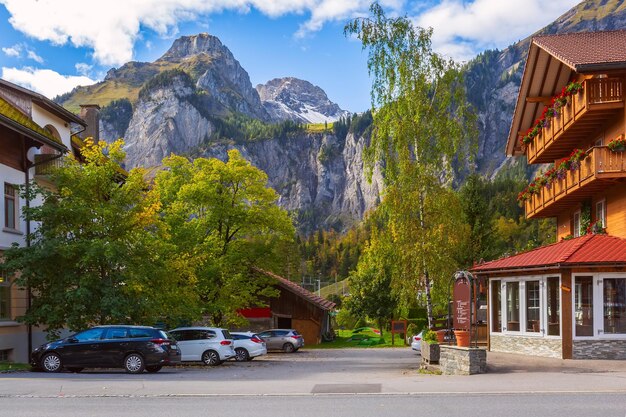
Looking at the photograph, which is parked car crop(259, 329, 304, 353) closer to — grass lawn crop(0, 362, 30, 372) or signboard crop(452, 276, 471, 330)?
grass lawn crop(0, 362, 30, 372)

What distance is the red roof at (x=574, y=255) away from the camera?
26375mm

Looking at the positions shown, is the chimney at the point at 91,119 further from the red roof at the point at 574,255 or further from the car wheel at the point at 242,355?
the red roof at the point at 574,255

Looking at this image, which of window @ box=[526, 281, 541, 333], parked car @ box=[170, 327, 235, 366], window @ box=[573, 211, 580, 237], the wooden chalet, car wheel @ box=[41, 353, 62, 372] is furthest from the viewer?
the wooden chalet

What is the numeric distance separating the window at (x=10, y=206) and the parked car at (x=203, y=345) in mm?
7705

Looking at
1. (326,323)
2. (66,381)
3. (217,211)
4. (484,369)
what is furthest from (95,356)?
(326,323)

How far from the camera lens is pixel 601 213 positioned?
32469 mm

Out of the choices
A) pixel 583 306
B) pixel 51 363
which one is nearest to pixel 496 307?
pixel 583 306

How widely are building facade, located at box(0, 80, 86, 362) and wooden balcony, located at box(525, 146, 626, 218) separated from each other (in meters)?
20.1

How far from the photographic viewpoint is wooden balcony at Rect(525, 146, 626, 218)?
90.9 feet

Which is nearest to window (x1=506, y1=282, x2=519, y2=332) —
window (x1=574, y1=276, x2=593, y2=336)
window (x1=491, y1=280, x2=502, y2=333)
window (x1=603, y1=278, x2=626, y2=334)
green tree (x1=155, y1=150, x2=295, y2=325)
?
window (x1=491, y1=280, x2=502, y2=333)

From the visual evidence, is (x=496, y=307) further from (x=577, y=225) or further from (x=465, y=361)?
(x=465, y=361)

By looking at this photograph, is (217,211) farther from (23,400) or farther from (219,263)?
(23,400)

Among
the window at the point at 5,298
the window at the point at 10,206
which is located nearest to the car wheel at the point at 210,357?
the window at the point at 5,298

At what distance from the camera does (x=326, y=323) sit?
→ 6662 cm
